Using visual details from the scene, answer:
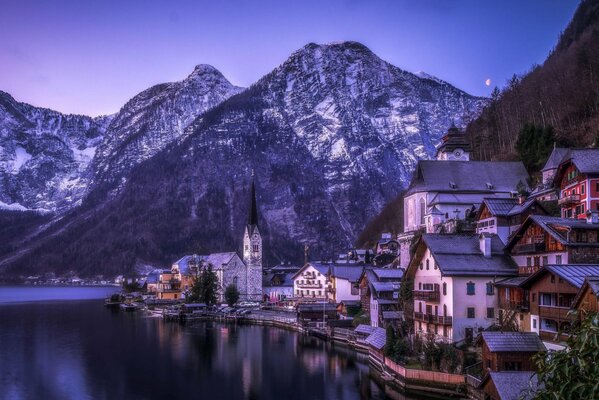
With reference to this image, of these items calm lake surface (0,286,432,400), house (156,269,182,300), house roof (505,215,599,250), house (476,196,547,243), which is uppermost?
house (476,196,547,243)

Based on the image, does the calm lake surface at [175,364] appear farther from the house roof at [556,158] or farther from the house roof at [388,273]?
the house roof at [556,158]

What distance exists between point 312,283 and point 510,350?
71491 mm

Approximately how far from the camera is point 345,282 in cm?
9331

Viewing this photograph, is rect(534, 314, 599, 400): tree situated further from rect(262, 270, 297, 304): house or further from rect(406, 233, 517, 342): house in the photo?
rect(262, 270, 297, 304): house

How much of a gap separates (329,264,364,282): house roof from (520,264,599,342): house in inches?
2035

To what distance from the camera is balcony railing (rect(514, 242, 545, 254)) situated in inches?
1743

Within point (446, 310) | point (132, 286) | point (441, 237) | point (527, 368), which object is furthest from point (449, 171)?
point (132, 286)

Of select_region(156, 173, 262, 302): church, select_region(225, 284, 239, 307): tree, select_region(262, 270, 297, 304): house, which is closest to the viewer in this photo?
select_region(225, 284, 239, 307): tree

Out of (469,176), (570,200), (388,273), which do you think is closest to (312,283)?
(388,273)

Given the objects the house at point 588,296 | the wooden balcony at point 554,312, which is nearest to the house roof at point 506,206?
the wooden balcony at point 554,312

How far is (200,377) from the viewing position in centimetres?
5328

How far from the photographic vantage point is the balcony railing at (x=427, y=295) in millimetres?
49344

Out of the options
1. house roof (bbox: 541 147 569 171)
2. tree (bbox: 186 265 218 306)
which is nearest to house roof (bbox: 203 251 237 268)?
tree (bbox: 186 265 218 306)

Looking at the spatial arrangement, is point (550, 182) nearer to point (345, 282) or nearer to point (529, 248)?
point (529, 248)
